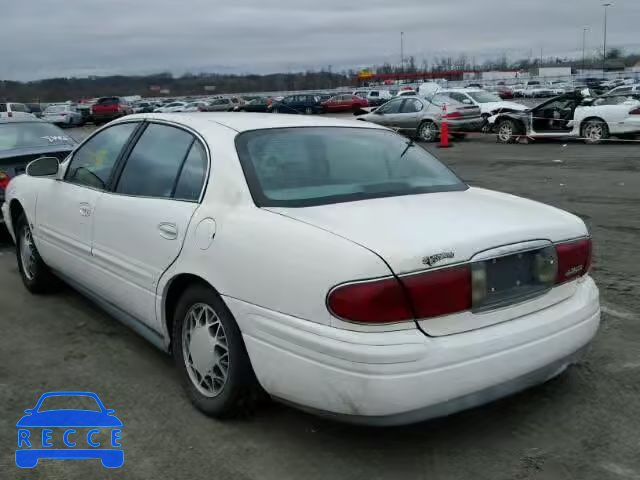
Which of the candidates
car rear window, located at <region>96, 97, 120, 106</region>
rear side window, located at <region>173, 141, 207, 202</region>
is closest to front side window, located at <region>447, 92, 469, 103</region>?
rear side window, located at <region>173, 141, 207, 202</region>

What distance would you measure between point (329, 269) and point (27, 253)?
155 inches

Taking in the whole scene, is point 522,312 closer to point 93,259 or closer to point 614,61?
point 93,259

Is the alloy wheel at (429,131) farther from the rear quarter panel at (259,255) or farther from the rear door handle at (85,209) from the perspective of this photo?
the rear quarter panel at (259,255)

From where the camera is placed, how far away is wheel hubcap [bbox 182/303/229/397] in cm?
329

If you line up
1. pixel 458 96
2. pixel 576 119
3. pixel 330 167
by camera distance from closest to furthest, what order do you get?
pixel 330 167
pixel 576 119
pixel 458 96

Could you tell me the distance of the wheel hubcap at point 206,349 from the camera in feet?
10.8

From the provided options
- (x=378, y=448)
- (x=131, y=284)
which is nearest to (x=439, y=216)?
(x=378, y=448)

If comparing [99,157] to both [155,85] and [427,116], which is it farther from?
[155,85]

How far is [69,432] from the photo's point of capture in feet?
11.0

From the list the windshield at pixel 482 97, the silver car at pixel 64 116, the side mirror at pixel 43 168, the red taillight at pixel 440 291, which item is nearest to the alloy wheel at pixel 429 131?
the windshield at pixel 482 97

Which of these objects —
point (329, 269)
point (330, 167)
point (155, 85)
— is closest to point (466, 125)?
point (330, 167)

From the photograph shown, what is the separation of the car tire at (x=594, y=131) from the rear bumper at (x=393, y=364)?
54.7 feet

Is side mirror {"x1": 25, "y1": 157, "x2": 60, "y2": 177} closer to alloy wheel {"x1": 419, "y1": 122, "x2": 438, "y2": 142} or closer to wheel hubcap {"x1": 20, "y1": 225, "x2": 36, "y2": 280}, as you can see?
wheel hubcap {"x1": 20, "y1": 225, "x2": 36, "y2": 280}

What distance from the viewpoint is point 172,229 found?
350 cm
